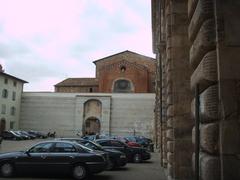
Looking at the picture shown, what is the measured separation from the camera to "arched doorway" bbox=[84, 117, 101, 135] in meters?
67.1

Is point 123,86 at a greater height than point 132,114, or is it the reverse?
point 123,86

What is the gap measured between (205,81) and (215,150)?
2.38 ft

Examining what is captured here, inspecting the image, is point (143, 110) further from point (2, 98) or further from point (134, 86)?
point (2, 98)

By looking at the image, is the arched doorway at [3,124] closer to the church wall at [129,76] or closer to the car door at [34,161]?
the church wall at [129,76]

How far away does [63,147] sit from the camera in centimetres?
1466

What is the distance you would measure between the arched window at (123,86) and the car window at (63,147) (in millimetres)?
Answer: 58495

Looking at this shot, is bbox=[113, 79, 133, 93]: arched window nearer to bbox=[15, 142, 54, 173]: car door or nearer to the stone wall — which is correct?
bbox=[15, 142, 54, 173]: car door

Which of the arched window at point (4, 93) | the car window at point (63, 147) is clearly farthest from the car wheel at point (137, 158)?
the arched window at point (4, 93)

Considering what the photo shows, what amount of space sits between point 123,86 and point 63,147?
59.5m

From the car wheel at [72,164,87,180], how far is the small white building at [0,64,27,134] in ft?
177

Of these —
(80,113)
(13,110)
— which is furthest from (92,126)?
(13,110)

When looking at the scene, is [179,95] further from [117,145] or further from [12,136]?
[12,136]

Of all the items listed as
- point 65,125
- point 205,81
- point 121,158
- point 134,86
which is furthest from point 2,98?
point 205,81

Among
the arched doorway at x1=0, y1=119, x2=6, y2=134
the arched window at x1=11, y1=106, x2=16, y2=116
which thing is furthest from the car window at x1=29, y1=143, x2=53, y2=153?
the arched window at x1=11, y1=106, x2=16, y2=116
